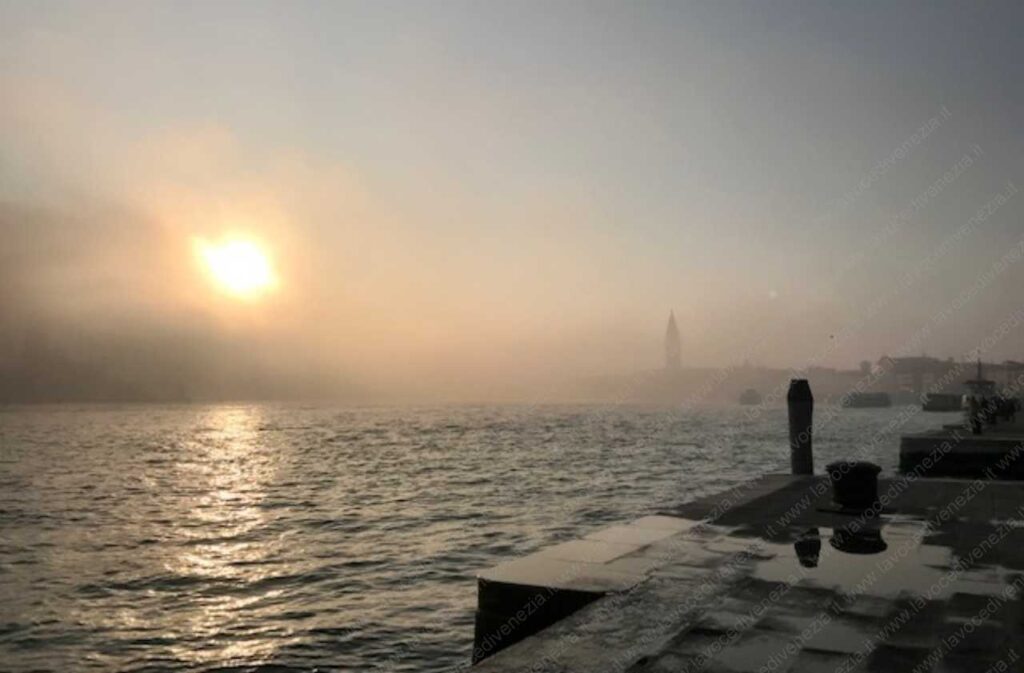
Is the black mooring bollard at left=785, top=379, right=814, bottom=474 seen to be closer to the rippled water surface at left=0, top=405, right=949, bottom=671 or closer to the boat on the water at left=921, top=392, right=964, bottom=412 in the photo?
the rippled water surface at left=0, top=405, right=949, bottom=671

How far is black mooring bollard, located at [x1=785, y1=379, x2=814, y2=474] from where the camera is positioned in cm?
2233

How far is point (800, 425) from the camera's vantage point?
78.2 ft

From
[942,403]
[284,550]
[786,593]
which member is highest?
[786,593]

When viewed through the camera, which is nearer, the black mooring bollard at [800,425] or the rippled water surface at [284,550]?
the rippled water surface at [284,550]

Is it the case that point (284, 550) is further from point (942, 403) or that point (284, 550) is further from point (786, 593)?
point (942, 403)

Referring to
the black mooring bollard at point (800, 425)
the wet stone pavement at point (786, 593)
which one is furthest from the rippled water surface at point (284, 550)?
the black mooring bollard at point (800, 425)

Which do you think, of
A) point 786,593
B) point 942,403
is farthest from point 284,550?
point 942,403

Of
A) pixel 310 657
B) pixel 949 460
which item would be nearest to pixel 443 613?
pixel 310 657

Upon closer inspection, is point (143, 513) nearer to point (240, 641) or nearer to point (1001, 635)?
point (240, 641)

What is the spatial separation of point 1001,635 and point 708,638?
253 centimetres

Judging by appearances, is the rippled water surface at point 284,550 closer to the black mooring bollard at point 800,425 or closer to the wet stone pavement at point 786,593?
the wet stone pavement at point 786,593

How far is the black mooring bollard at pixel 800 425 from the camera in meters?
22.3

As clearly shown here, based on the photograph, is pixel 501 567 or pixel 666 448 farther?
pixel 666 448

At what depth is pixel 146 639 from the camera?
13648 millimetres
